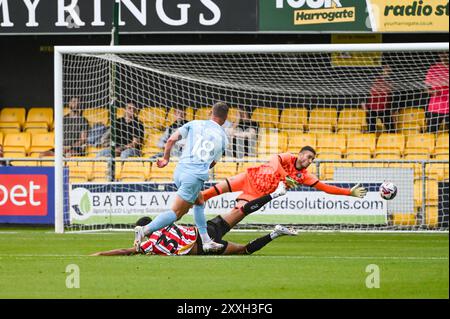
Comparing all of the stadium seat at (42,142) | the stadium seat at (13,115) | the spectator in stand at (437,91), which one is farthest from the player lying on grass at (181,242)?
the stadium seat at (13,115)

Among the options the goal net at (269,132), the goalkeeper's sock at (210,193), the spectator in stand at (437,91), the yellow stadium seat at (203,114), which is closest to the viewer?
the goalkeeper's sock at (210,193)

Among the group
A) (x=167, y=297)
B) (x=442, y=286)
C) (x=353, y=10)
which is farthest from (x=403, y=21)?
(x=167, y=297)

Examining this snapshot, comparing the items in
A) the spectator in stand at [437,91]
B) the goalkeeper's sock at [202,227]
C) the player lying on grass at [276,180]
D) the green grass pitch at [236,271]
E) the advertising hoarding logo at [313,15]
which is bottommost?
the green grass pitch at [236,271]

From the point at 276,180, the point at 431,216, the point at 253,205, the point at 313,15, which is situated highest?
the point at 313,15

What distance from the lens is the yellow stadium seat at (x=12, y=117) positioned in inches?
881

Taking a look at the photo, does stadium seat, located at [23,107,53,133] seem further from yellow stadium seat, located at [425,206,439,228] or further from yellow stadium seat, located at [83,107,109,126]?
yellow stadium seat, located at [425,206,439,228]

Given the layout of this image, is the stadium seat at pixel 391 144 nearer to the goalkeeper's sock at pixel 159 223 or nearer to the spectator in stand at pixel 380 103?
the spectator in stand at pixel 380 103

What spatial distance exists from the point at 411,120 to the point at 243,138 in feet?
9.78

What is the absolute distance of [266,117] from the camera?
19.9 m

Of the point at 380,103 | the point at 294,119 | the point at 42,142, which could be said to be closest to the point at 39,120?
the point at 42,142

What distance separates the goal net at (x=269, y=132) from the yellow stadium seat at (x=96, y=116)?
0.02 meters

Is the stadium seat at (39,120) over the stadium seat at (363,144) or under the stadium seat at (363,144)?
over

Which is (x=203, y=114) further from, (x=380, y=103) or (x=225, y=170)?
(x=380, y=103)

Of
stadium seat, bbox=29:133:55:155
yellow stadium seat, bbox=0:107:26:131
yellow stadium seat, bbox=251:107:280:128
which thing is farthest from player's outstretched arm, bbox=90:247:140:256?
yellow stadium seat, bbox=0:107:26:131
